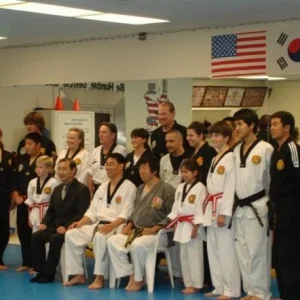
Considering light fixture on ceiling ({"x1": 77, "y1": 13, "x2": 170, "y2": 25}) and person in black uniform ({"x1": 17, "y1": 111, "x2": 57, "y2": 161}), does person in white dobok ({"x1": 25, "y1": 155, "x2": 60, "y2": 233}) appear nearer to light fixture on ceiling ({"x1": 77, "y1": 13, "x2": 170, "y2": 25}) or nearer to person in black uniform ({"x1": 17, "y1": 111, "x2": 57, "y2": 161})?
person in black uniform ({"x1": 17, "y1": 111, "x2": 57, "y2": 161})

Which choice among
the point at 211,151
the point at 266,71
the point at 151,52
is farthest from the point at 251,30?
the point at 211,151

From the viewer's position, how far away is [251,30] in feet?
29.5

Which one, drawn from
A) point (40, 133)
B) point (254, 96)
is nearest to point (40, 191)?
point (40, 133)

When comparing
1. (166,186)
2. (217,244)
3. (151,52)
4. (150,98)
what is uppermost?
(151,52)

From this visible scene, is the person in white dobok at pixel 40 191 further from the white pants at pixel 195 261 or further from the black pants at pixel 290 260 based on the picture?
the black pants at pixel 290 260

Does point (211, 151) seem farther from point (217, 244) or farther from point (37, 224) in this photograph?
point (37, 224)

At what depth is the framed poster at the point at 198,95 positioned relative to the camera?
30.5 feet

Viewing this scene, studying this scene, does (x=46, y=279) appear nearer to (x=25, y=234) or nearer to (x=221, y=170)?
(x=25, y=234)

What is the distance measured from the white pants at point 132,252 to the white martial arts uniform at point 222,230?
0.64 metres

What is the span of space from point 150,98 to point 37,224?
94.9 inches

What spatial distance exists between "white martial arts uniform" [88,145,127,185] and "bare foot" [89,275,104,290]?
1.16 metres

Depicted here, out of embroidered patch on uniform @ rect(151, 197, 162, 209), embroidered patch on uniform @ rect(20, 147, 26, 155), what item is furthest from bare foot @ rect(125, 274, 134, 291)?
embroidered patch on uniform @ rect(20, 147, 26, 155)

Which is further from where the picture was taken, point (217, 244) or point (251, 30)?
point (251, 30)

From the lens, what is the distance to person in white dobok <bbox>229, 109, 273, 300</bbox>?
6.69 meters
